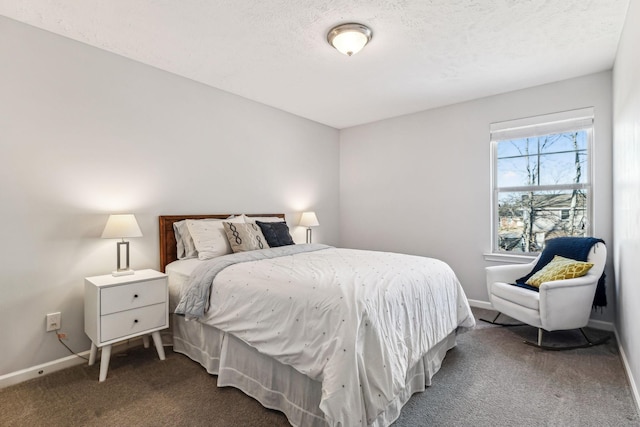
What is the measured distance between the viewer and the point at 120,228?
2439 millimetres

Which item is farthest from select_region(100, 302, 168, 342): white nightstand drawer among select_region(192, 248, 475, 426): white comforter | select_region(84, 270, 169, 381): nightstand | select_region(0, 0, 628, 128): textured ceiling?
select_region(0, 0, 628, 128): textured ceiling

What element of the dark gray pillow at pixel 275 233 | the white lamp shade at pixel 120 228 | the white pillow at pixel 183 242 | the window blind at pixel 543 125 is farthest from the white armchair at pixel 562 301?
the white lamp shade at pixel 120 228

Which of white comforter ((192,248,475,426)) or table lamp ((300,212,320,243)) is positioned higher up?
table lamp ((300,212,320,243))

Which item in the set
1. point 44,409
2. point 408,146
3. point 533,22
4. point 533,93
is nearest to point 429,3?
point 533,22

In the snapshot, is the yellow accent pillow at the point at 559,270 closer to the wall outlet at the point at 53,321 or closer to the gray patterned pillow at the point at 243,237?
the gray patterned pillow at the point at 243,237

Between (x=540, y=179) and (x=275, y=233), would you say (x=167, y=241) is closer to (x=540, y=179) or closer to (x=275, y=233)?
(x=275, y=233)

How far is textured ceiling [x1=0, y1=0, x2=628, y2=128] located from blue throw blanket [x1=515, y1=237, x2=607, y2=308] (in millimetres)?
1625

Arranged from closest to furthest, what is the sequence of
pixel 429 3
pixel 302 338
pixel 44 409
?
pixel 302 338, pixel 44 409, pixel 429 3

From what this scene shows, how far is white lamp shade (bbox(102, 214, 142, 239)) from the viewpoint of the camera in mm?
2410

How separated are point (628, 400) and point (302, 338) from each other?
2.04 m

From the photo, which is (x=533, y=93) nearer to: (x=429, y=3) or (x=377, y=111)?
(x=377, y=111)

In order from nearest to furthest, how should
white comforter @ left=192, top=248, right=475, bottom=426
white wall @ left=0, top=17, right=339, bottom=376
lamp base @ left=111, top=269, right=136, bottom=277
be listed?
white comforter @ left=192, top=248, right=475, bottom=426 < white wall @ left=0, top=17, right=339, bottom=376 < lamp base @ left=111, top=269, right=136, bottom=277

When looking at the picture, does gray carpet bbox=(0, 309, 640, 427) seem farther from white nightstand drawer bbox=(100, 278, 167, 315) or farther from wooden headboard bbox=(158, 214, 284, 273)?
wooden headboard bbox=(158, 214, 284, 273)

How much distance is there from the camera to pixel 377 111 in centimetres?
429
